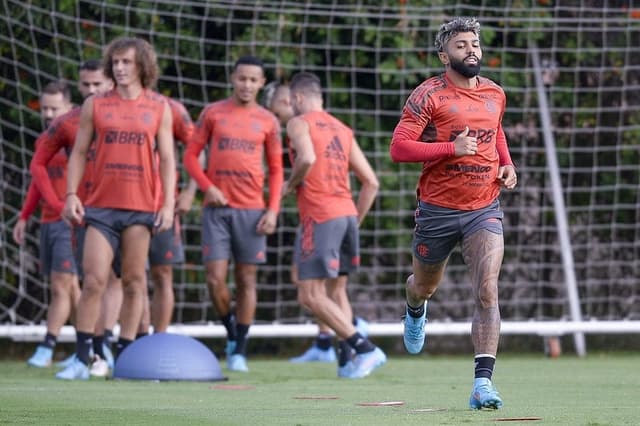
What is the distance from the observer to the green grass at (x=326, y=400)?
5828 mm

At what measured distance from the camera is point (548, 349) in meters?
13.2

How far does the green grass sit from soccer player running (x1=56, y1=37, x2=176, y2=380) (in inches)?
28.3

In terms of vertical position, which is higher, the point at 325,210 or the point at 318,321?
the point at 325,210

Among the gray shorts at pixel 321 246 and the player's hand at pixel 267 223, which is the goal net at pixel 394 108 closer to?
the player's hand at pixel 267 223

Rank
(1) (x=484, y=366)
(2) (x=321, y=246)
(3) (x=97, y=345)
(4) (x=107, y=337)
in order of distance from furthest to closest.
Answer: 1. (4) (x=107, y=337)
2. (3) (x=97, y=345)
3. (2) (x=321, y=246)
4. (1) (x=484, y=366)

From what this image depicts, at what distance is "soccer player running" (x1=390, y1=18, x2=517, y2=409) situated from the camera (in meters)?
6.62

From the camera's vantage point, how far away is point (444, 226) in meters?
6.82

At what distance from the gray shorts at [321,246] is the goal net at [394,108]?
3.30 meters

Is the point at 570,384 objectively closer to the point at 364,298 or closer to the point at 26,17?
the point at 364,298

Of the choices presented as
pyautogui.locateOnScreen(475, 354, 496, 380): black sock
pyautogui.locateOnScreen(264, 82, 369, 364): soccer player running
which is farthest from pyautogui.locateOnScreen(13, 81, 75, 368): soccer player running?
pyautogui.locateOnScreen(475, 354, 496, 380): black sock

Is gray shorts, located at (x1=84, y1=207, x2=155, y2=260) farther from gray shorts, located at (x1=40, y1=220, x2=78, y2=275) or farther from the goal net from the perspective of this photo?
the goal net

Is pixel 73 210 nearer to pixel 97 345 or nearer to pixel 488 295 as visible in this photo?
pixel 97 345

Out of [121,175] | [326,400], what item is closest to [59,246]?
[121,175]

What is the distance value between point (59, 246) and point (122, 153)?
235 centimetres
